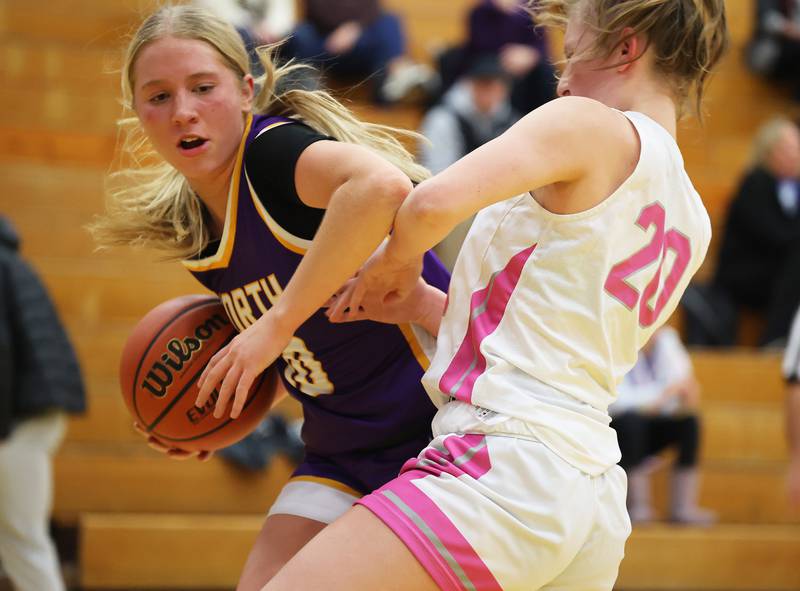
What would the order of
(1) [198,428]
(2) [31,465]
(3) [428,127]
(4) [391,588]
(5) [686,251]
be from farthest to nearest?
(3) [428,127], (2) [31,465], (1) [198,428], (5) [686,251], (4) [391,588]

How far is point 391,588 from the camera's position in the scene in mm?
1905

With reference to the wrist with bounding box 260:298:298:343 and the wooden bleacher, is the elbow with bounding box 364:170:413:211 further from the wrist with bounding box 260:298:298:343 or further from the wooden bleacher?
the wooden bleacher

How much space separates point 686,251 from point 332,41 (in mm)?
7339

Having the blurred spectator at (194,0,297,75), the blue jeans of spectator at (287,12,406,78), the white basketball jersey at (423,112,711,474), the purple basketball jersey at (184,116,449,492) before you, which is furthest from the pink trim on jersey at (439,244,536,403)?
the blue jeans of spectator at (287,12,406,78)

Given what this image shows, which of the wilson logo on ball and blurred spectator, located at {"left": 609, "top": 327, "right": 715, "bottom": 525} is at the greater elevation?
the wilson logo on ball

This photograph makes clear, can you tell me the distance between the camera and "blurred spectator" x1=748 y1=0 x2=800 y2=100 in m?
10.2

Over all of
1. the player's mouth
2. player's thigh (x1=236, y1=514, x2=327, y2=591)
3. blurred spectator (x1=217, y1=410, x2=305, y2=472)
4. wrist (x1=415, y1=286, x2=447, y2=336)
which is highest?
the player's mouth

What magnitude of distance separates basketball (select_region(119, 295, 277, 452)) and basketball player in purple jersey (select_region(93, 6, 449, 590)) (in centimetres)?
13

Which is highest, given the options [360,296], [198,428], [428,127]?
[360,296]

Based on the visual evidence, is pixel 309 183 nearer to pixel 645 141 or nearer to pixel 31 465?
pixel 645 141

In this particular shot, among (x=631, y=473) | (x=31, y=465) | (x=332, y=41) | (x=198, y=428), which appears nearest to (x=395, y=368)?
(x=198, y=428)

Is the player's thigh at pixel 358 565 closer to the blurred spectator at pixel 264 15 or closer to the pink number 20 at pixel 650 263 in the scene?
the pink number 20 at pixel 650 263

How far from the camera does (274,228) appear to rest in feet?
7.91

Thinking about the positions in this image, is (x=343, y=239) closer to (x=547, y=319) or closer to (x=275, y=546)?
(x=547, y=319)
